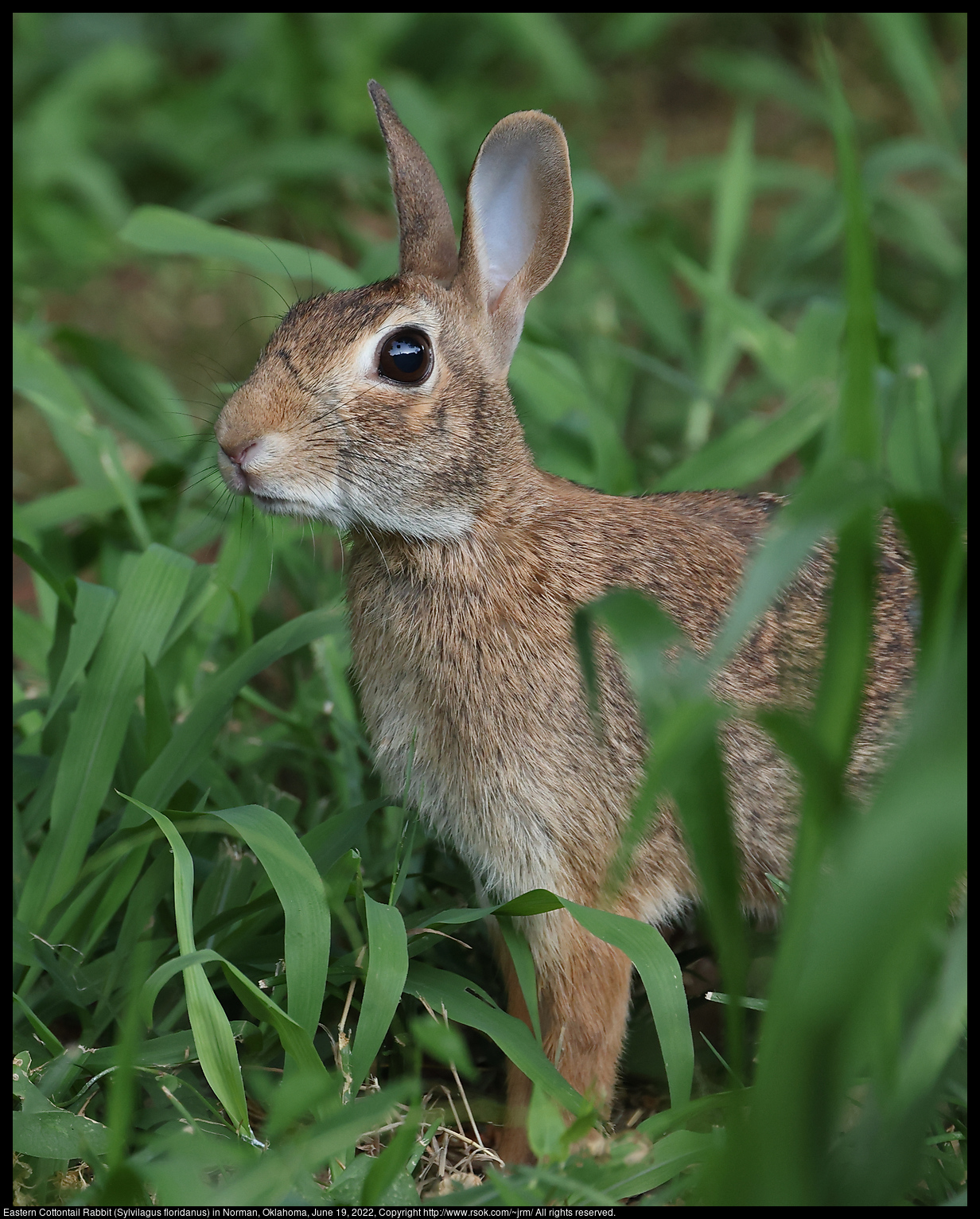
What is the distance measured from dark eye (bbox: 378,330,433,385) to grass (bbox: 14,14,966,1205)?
23.3 inches

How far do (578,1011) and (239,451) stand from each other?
4.34ft

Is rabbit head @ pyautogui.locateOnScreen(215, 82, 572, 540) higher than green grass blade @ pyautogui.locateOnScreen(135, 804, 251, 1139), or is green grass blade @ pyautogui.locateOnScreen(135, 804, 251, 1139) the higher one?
rabbit head @ pyautogui.locateOnScreen(215, 82, 572, 540)

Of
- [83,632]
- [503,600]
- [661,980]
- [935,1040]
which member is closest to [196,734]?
[83,632]

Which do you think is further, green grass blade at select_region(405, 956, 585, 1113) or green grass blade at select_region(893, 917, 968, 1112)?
green grass blade at select_region(405, 956, 585, 1113)

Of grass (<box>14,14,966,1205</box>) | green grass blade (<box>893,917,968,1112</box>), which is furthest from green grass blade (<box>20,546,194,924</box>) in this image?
green grass blade (<box>893,917,968,1112</box>)

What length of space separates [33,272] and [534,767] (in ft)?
13.4

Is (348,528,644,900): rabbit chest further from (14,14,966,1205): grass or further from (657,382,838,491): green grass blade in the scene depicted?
(657,382,838,491): green grass blade

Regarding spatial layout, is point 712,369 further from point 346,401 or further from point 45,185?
point 45,185

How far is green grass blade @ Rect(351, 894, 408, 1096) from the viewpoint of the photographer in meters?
2.19

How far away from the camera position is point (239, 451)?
2.46 metres

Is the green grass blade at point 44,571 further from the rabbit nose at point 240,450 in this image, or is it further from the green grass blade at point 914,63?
the green grass blade at point 914,63

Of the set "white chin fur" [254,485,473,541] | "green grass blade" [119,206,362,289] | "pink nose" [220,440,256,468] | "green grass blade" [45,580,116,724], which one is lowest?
"green grass blade" [45,580,116,724]

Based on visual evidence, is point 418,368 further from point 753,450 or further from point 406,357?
point 753,450
